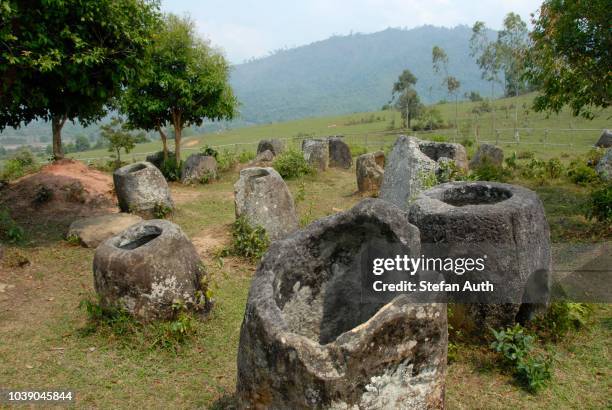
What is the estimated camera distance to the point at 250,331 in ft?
10.9

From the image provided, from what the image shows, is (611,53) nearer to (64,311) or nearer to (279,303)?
(279,303)

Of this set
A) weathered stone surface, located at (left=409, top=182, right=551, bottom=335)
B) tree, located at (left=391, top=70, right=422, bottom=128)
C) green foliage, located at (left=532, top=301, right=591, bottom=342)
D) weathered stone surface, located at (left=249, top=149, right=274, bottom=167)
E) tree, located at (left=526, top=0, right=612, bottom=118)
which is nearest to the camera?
weathered stone surface, located at (left=409, top=182, right=551, bottom=335)

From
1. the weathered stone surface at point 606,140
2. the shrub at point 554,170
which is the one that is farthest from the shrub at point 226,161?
the weathered stone surface at point 606,140

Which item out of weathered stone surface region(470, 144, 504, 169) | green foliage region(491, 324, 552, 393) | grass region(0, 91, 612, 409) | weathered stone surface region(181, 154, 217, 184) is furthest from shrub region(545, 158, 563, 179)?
weathered stone surface region(181, 154, 217, 184)

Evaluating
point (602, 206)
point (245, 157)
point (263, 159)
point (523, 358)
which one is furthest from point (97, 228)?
point (245, 157)

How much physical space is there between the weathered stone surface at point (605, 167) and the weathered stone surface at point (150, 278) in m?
11.7

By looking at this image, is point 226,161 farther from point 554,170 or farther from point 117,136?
point 554,170

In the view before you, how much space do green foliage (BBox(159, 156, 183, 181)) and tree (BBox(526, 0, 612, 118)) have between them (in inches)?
475

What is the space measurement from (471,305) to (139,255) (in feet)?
12.9

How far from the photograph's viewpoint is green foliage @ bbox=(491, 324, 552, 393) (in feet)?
15.7

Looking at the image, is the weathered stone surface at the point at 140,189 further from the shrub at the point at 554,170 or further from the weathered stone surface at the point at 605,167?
the weathered stone surface at the point at 605,167

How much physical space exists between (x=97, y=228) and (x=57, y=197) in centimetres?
327

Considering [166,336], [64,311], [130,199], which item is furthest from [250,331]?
[130,199]

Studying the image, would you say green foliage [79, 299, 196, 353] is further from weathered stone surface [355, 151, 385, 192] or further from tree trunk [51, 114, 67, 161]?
tree trunk [51, 114, 67, 161]
